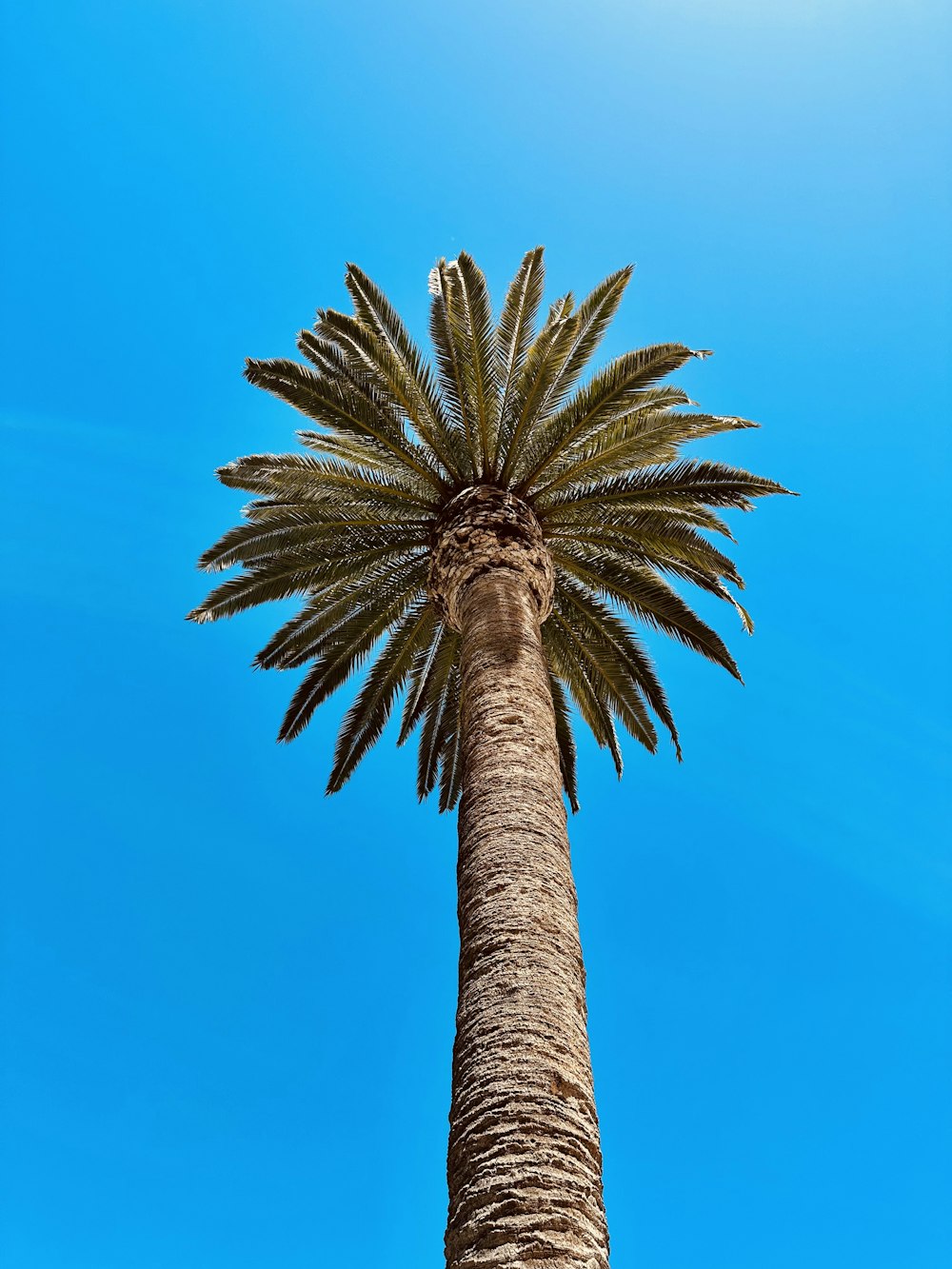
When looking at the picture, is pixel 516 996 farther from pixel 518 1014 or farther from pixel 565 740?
pixel 565 740

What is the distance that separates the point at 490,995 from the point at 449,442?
21.5ft

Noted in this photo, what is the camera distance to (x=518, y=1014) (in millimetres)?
4707

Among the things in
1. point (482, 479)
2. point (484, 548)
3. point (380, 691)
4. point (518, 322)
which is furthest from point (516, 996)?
point (518, 322)

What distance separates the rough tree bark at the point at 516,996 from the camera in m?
3.89

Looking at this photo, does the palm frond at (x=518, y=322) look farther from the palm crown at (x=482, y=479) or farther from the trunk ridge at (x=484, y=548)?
the trunk ridge at (x=484, y=548)

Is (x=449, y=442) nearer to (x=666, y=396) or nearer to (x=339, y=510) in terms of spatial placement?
(x=339, y=510)

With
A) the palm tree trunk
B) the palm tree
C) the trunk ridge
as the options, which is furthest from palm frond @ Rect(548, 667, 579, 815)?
the palm tree trunk

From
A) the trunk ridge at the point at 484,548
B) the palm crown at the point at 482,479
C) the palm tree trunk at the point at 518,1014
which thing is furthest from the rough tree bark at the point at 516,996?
the palm crown at the point at 482,479

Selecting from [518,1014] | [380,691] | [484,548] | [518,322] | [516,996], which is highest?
[518,322]

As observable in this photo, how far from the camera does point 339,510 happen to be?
34.2 ft

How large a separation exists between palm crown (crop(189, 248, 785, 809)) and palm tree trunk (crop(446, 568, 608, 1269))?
305 cm

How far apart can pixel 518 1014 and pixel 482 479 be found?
20.8 feet

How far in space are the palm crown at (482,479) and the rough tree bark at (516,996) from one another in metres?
2.60

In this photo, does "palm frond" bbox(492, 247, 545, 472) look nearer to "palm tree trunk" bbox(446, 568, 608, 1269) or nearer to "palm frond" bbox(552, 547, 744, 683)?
"palm frond" bbox(552, 547, 744, 683)
